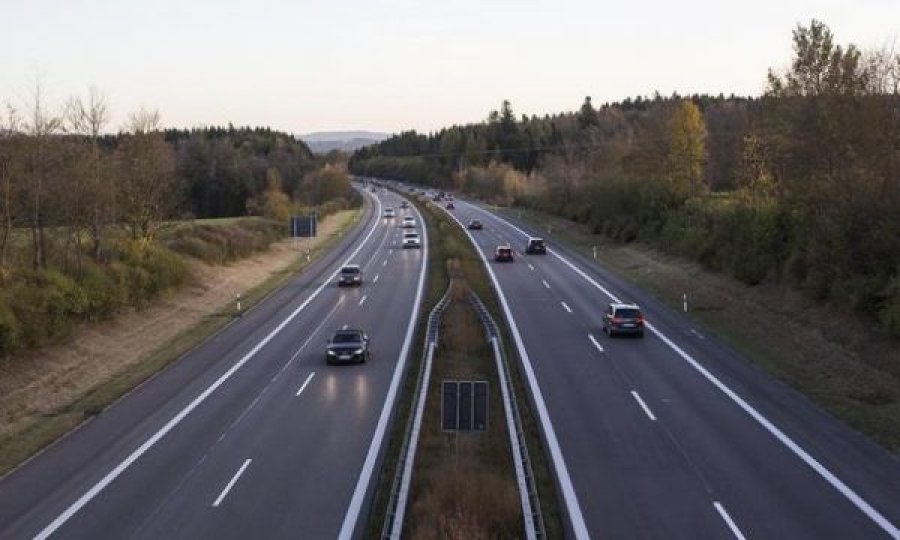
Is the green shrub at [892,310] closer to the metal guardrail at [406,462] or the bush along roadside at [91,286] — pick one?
the metal guardrail at [406,462]

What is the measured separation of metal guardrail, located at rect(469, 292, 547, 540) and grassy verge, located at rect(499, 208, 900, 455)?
308 inches

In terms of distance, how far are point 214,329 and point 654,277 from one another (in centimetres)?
2514

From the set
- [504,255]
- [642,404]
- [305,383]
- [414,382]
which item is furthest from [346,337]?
[504,255]

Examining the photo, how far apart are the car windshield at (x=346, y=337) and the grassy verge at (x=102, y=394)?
5.60m

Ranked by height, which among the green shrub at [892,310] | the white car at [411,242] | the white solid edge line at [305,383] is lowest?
the white car at [411,242]

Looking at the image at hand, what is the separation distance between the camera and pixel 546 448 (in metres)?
20.4

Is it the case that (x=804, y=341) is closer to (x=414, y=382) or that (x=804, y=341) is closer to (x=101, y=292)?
(x=414, y=382)

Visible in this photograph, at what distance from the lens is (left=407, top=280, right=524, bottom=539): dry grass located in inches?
586

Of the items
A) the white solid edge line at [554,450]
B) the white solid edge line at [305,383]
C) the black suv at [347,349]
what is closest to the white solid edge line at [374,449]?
the black suv at [347,349]

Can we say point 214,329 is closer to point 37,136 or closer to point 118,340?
point 118,340

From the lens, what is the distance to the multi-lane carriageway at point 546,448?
16.1m

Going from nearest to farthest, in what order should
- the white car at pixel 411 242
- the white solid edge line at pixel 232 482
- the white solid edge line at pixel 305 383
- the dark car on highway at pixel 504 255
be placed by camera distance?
the white solid edge line at pixel 232 482 < the white solid edge line at pixel 305 383 < the dark car on highway at pixel 504 255 < the white car at pixel 411 242

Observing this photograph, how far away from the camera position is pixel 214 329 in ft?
127

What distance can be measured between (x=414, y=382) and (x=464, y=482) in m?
10.6
